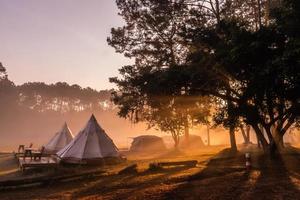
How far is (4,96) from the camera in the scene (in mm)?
99438

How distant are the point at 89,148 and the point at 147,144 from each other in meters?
28.3

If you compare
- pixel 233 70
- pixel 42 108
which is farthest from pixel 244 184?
pixel 42 108

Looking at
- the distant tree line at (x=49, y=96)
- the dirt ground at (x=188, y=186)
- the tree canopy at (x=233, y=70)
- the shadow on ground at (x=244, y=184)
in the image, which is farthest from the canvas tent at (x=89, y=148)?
the distant tree line at (x=49, y=96)

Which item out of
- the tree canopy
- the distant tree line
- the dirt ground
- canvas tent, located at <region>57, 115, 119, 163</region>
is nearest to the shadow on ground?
the dirt ground

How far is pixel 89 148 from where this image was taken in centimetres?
2772

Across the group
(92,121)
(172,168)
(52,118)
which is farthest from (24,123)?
(172,168)

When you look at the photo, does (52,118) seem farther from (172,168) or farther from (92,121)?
(172,168)

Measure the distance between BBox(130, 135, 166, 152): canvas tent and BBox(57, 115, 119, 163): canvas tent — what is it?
24.8m

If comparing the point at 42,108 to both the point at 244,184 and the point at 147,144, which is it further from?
the point at 244,184

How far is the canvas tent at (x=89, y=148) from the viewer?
88.3 feet

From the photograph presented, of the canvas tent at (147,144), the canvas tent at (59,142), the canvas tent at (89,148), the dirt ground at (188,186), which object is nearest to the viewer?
the dirt ground at (188,186)

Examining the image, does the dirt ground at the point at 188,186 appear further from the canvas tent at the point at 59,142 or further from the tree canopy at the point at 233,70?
the canvas tent at the point at 59,142

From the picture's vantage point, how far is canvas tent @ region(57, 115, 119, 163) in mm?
26906

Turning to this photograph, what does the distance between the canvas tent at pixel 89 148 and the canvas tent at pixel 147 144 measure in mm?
24765
